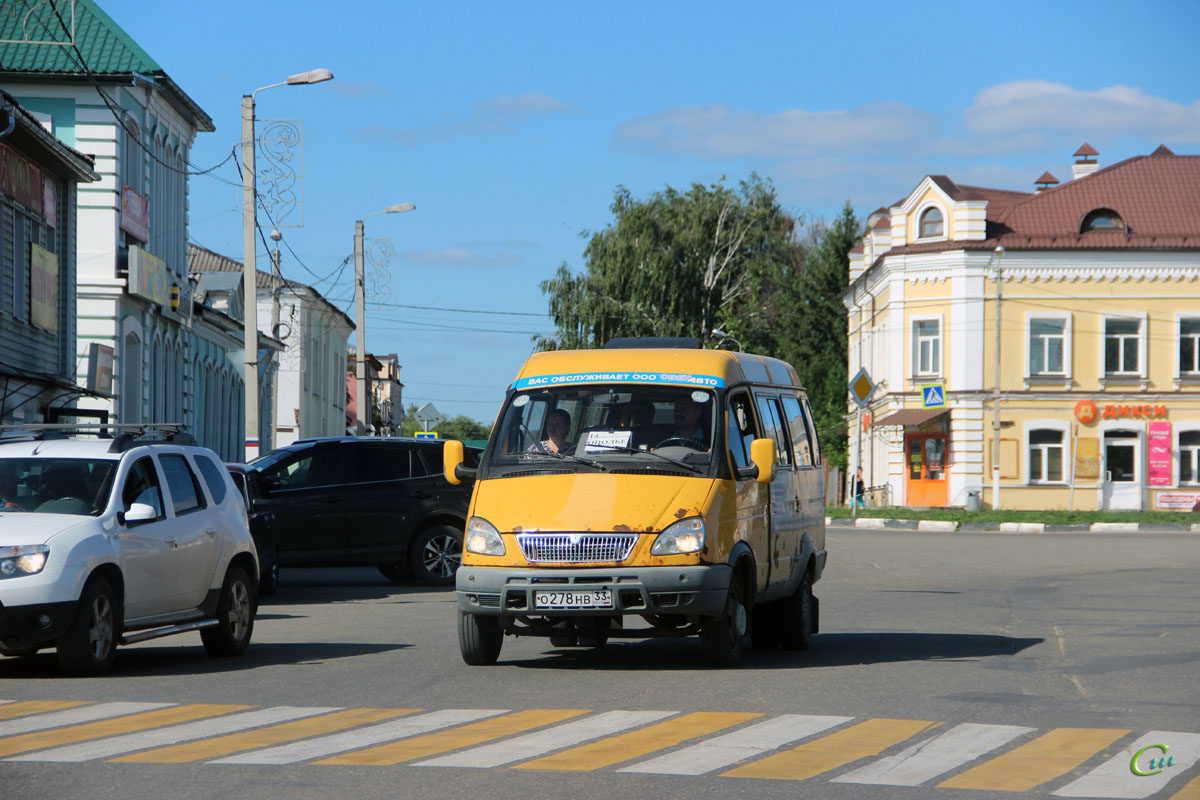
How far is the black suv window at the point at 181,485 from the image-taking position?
41.5 ft

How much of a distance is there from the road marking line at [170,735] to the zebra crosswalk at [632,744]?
10mm

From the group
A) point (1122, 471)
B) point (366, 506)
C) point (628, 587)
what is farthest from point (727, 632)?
→ point (1122, 471)

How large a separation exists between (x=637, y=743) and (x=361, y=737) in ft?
4.64

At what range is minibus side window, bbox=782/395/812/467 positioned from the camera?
555 inches

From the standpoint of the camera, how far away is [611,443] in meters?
11.9

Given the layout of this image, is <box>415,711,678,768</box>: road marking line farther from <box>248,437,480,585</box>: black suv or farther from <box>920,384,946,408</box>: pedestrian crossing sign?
<box>920,384,946,408</box>: pedestrian crossing sign

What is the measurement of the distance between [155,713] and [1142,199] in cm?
5143

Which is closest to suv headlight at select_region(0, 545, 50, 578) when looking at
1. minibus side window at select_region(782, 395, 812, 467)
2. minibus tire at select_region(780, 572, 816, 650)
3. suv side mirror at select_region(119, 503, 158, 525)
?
suv side mirror at select_region(119, 503, 158, 525)

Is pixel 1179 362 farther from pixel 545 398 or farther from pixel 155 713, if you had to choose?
pixel 155 713

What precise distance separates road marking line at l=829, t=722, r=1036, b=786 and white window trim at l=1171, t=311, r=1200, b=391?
4773 centimetres

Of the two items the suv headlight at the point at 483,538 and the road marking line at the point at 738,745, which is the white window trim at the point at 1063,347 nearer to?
the suv headlight at the point at 483,538

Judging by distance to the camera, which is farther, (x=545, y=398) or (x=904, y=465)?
(x=904, y=465)

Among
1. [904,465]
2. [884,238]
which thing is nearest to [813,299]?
[884,238]

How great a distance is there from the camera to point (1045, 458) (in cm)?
5384
